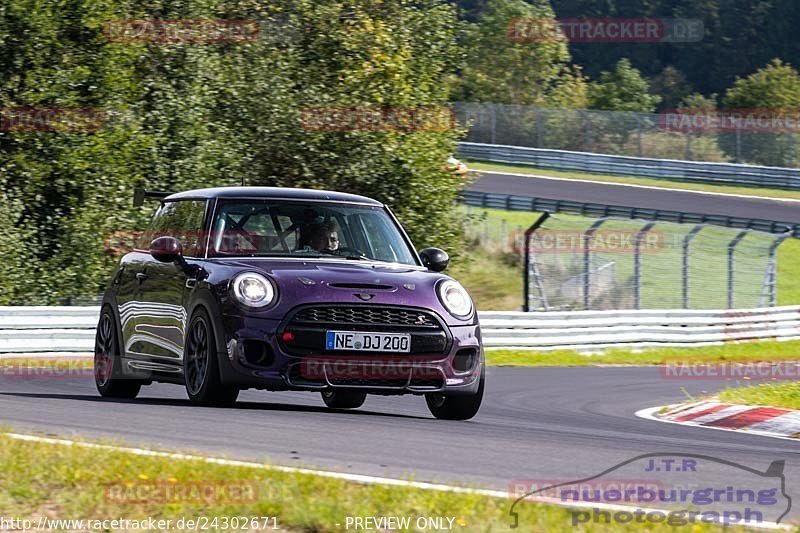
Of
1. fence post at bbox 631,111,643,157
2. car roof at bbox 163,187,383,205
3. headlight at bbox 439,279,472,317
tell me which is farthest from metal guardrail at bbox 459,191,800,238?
headlight at bbox 439,279,472,317

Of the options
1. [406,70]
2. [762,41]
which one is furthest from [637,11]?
[406,70]

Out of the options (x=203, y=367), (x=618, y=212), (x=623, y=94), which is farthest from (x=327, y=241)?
(x=623, y=94)

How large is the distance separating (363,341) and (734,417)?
4.26m

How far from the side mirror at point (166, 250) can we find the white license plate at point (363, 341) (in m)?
1.42

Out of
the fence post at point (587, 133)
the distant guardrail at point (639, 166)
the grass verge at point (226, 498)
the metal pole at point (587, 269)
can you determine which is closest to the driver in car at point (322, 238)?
the grass verge at point (226, 498)

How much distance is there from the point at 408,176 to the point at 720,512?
2333 centimetres

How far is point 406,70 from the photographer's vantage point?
1173 inches

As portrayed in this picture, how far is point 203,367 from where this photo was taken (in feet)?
28.7

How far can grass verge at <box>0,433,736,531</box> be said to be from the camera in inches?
199

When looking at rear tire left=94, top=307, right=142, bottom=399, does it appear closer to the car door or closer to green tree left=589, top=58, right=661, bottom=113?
the car door

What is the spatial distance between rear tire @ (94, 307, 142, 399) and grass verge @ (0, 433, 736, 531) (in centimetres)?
415

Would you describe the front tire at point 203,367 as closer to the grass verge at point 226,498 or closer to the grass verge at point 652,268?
the grass verge at point 226,498

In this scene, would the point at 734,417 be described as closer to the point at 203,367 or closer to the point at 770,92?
the point at 203,367

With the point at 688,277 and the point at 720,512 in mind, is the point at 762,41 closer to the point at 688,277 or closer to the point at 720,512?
the point at 688,277
